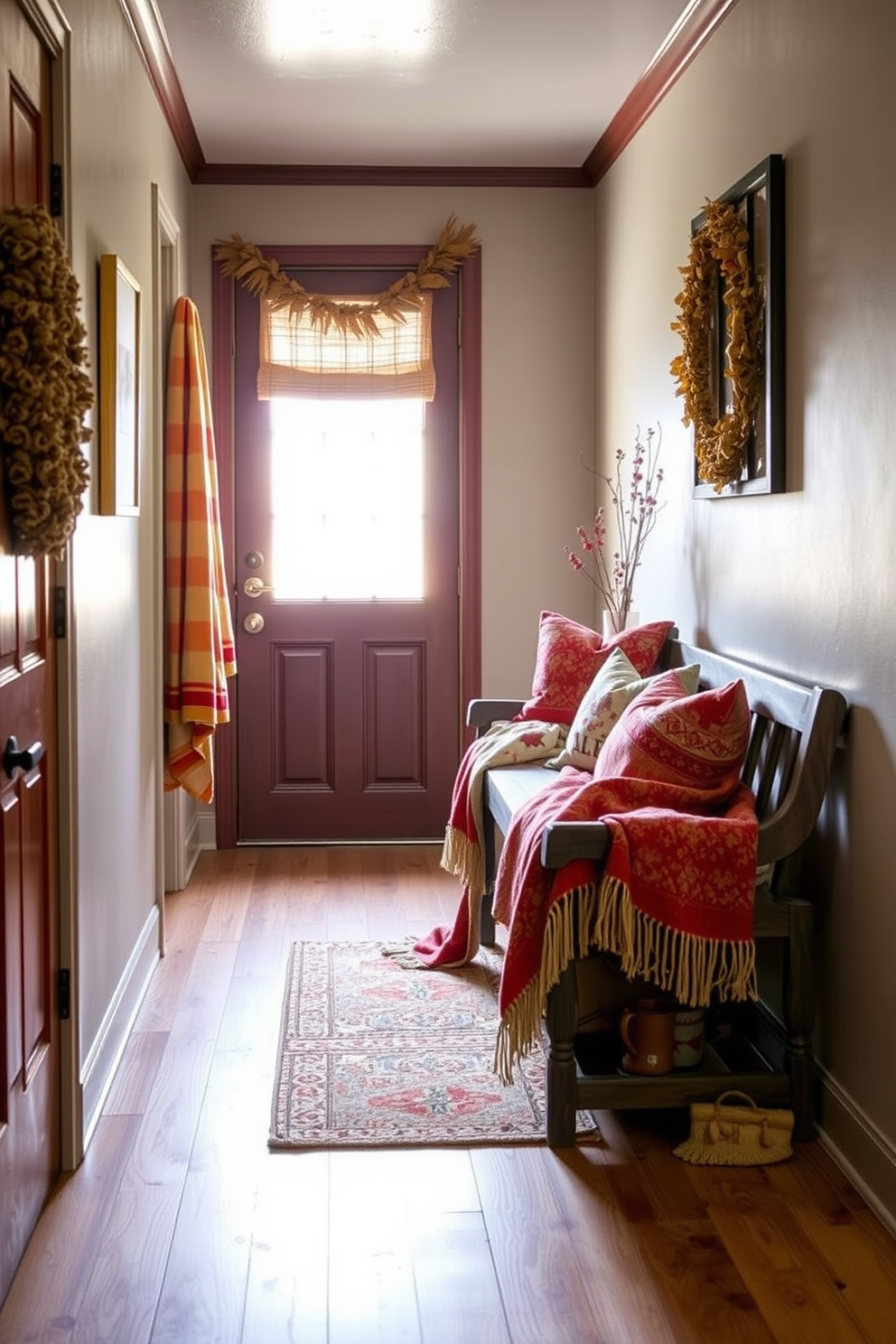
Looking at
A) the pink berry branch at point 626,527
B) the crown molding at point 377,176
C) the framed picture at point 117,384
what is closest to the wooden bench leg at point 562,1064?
the framed picture at point 117,384

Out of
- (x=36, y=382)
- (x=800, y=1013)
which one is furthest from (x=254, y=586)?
(x=36, y=382)

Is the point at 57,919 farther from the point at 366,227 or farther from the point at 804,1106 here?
the point at 366,227

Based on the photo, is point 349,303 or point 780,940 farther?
point 349,303

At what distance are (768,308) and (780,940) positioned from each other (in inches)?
55.1

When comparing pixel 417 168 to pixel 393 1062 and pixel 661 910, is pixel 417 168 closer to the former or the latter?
pixel 393 1062

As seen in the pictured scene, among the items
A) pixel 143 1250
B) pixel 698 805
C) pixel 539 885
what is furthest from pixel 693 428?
pixel 143 1250

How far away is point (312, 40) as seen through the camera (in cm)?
406

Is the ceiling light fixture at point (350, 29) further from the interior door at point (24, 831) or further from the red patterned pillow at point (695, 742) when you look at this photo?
the red patterned pillow at point (695, 742)

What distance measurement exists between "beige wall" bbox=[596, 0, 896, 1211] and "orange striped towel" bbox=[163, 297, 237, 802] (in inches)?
64.2

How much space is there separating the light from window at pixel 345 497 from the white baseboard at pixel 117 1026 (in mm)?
1807

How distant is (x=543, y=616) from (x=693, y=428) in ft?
2.74

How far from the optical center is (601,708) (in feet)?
12.6

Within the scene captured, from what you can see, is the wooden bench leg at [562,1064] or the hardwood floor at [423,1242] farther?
the wooden bench leg at [562,1064]

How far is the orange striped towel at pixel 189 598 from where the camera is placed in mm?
4566
